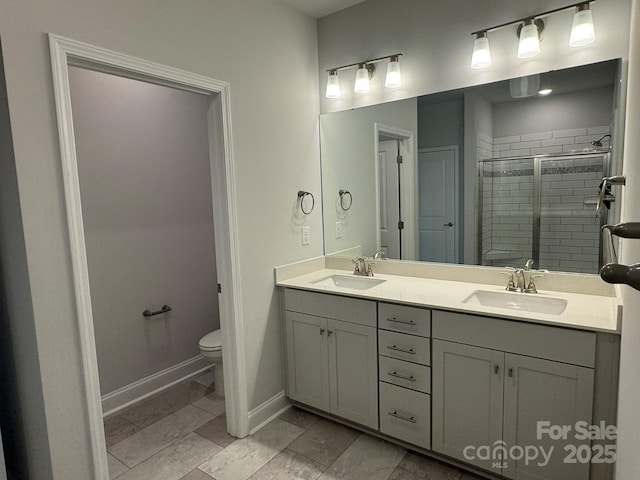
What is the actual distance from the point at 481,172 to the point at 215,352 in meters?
2.06

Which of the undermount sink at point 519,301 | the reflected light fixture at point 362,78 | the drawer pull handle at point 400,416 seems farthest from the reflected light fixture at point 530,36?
the drawer pull handle at point 400,416

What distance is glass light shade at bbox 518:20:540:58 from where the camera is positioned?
77.0 inches

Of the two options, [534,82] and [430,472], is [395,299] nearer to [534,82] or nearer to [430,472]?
[430,472]

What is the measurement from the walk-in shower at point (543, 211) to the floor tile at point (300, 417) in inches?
56.7

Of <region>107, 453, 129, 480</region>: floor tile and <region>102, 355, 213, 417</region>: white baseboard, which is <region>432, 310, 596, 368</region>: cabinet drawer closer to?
<region>107, 453, 129, 480</region>: floor tile

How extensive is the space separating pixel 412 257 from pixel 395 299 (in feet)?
2.05

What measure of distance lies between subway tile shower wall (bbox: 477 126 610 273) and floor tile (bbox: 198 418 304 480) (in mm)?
1579

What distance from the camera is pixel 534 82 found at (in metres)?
2.05

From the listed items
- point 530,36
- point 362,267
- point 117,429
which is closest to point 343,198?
point 362,267

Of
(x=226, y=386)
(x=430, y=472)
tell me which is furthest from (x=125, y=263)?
(x=430, y=472)

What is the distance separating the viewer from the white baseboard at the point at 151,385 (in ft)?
8.65

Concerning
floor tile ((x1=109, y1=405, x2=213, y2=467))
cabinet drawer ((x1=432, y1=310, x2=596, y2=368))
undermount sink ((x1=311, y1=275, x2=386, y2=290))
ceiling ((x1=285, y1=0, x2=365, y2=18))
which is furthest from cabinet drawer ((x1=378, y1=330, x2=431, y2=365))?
ceiling ((x1=285, y1=0, x2=365, y2=18))

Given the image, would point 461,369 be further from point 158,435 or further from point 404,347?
point 158,435

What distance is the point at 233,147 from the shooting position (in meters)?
2.22
